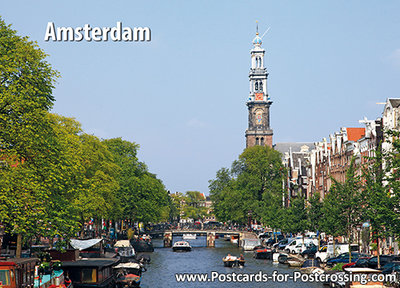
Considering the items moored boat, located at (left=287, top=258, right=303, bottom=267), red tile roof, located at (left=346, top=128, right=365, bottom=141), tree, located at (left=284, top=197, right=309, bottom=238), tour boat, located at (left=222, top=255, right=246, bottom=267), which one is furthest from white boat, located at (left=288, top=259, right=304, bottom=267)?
red tile roof, located at (left=346, top=128, right=365, bottom=141)

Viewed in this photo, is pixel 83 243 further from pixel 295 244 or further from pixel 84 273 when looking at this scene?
pixel 295 244

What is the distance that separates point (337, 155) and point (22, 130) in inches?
3088

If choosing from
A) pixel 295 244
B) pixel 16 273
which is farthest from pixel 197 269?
pixel 16 273

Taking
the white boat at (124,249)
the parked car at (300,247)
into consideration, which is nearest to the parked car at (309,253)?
the parked car at (300,247)

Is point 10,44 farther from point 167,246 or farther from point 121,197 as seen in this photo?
point 167,246

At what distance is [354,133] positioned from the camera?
10662 centimetres

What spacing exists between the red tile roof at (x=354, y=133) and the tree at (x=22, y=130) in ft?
228

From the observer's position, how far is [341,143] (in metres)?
111

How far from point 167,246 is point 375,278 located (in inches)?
3661

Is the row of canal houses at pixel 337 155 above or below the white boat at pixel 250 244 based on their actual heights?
above

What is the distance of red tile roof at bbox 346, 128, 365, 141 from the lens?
346 ft

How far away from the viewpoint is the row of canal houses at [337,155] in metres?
82.3

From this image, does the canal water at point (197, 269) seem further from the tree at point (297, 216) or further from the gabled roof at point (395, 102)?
the gabled roof at point (395, 102)

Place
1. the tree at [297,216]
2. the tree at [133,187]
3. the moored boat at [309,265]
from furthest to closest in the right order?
the tree at [133,187] → the tree at [297,216] → the moored boat at [309,265]
